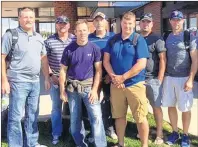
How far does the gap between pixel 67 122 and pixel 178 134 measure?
68.9 inches

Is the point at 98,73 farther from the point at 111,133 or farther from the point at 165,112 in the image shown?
the point at 165,112

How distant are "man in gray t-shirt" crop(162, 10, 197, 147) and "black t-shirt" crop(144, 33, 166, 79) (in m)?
0.15

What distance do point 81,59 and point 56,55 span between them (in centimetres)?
64

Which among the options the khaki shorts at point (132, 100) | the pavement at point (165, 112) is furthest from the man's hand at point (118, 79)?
the pavement at point (165, 112)

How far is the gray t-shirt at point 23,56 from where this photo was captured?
13.1ft

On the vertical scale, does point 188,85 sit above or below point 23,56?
below

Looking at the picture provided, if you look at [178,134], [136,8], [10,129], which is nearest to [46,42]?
[10,129]

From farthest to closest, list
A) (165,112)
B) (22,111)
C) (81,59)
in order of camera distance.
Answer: (165,112), (22,111), (81,59)

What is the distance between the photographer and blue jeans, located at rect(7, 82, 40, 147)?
Answer: 411 centimetres

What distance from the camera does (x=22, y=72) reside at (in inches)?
161

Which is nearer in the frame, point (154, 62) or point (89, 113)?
point (89, 113)

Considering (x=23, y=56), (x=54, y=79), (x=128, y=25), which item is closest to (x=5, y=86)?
(x=23, y=56)

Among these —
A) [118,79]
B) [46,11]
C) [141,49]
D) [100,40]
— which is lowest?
[118,79]

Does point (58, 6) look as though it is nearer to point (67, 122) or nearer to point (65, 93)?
point (67, 122)
